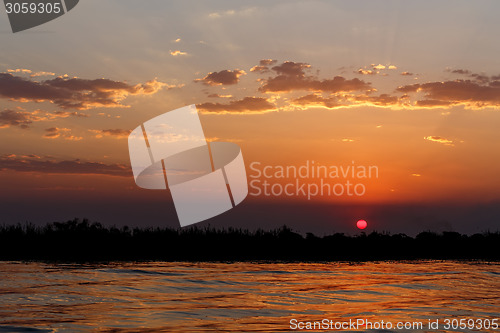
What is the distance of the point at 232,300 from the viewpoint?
1231cm

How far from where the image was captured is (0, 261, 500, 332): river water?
9.62m

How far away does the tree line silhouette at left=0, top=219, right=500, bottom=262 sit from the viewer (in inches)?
1014

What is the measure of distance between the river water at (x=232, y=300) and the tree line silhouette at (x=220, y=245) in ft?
23.2

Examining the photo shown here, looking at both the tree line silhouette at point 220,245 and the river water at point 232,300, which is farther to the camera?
the tree line silhouette at point 220,245

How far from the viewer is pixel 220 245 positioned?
3009cm

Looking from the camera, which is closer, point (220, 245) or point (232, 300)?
point (232, 300)

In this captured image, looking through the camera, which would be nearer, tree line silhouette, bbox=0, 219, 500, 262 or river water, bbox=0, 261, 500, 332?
river water, bbox=0, 261, 500, 332

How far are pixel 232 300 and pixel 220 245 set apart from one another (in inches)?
704

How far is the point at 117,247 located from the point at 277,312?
1886cm

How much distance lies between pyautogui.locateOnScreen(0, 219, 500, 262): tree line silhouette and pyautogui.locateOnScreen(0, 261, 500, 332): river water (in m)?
7.06

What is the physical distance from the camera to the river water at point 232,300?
379 inches

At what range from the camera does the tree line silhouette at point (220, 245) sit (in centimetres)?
2577

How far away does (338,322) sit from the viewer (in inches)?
395

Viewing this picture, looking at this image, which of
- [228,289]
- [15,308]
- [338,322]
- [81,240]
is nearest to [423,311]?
[338,322]
